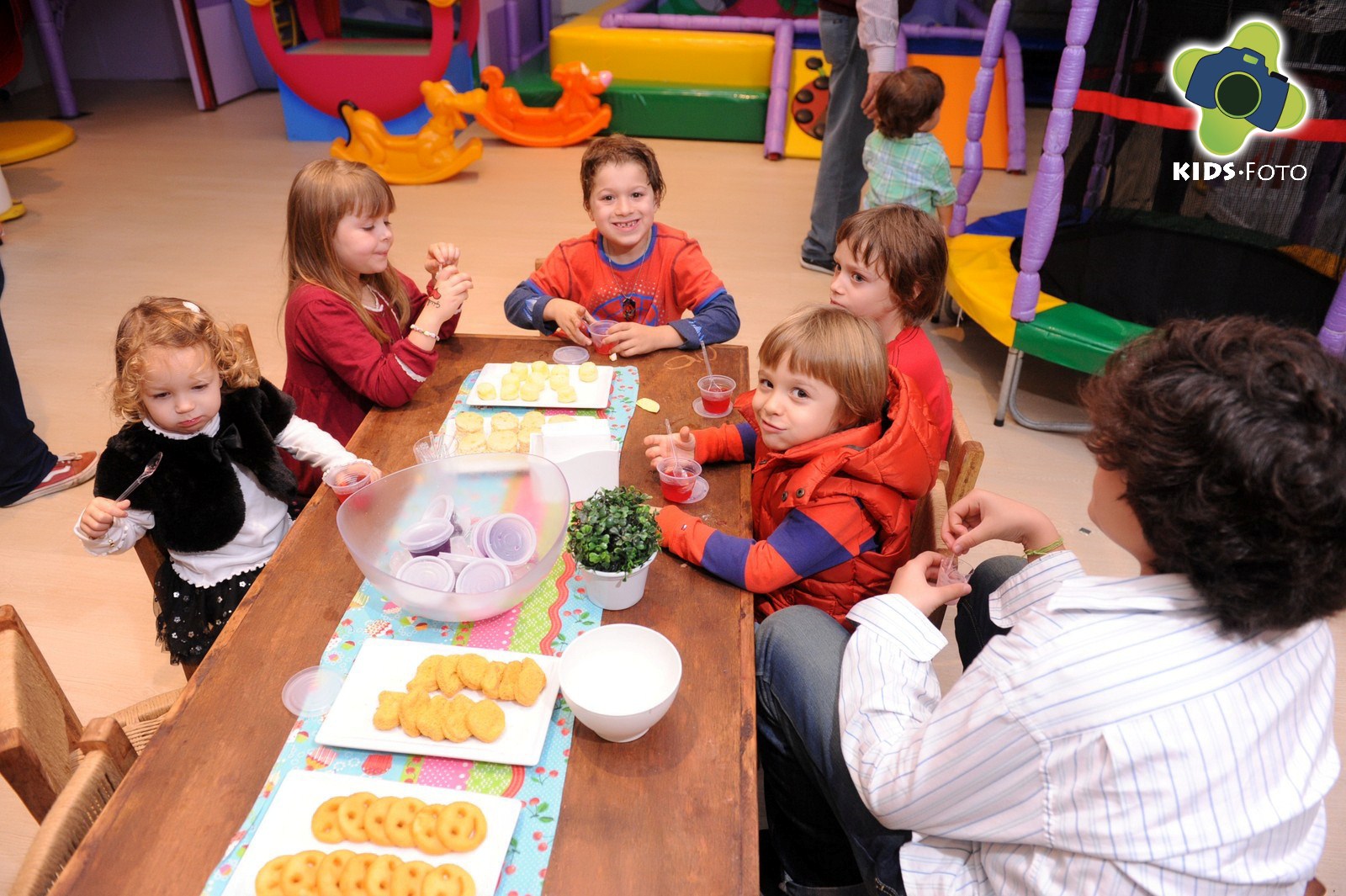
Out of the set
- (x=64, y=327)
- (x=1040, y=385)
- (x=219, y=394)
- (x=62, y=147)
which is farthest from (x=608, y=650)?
(x=62, y=147)

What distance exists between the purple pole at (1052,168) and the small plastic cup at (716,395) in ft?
5.74

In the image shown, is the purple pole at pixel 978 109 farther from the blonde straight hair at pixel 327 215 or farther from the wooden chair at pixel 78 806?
the wooden chair at pixel 78 806

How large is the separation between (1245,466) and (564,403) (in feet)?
4.18

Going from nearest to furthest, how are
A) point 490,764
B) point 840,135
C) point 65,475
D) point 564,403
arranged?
1. point 490,764
2. point 564,403
3. point 65,475
4. point 840,135

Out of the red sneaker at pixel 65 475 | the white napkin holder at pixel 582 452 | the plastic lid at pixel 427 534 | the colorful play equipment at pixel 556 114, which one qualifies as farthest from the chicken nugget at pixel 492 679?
the colorful play equipment at pixel 556 114

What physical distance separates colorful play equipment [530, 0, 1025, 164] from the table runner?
18.2ft

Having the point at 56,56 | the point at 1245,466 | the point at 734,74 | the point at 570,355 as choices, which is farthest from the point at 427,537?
the point at 56,56

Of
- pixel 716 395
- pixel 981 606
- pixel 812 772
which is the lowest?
pixel 812 772

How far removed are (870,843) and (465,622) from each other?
2.27 ft

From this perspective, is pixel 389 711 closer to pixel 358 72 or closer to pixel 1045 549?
pixel 1045 549

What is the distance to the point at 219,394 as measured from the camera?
64.4 inches

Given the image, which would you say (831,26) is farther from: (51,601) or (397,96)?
(51,601)

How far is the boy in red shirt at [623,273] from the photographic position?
7.44ft

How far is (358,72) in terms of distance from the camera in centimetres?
607
